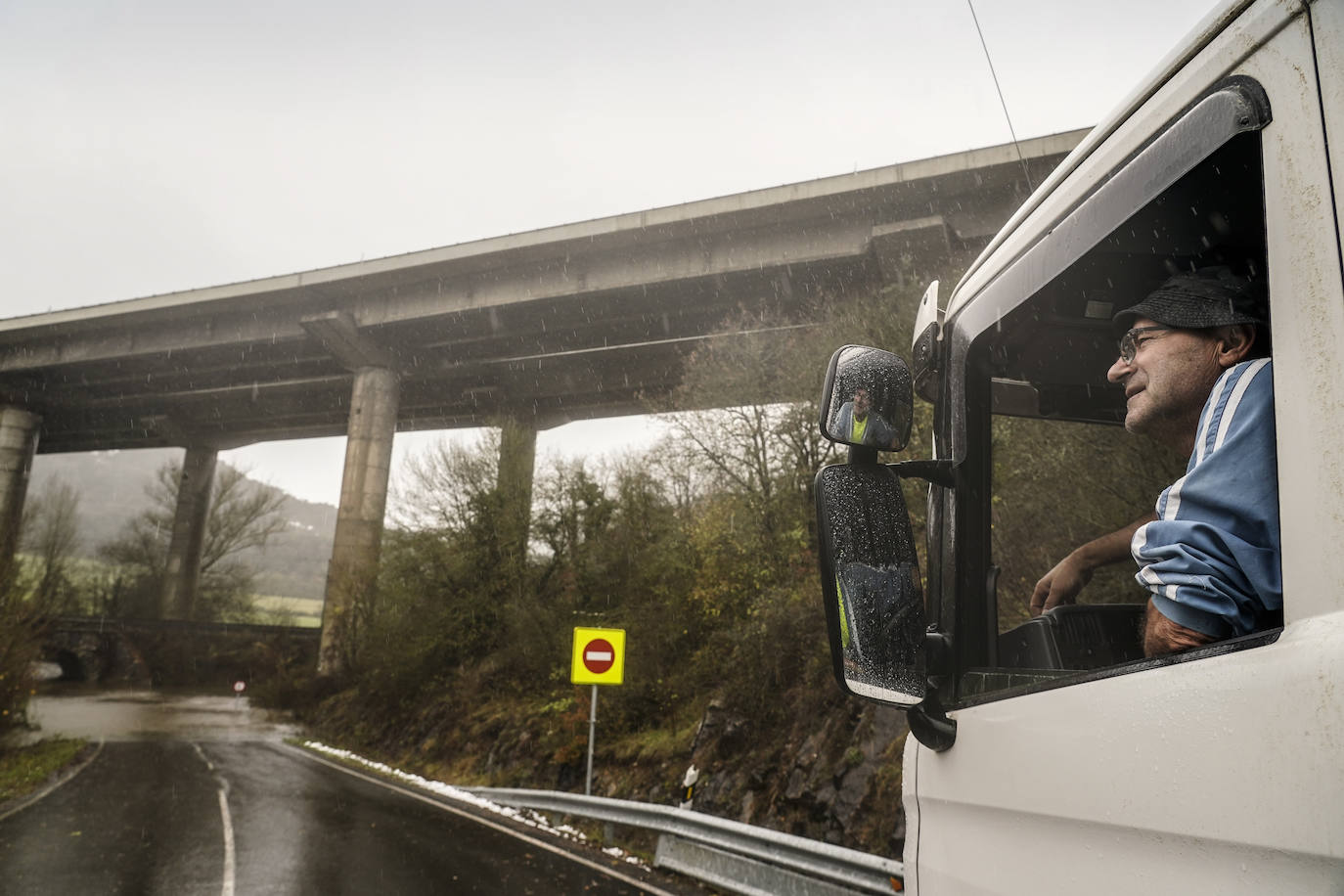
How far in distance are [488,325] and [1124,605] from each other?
28107 mm

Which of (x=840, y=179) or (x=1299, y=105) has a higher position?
(x=840, y=179)

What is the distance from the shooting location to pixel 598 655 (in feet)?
50.0

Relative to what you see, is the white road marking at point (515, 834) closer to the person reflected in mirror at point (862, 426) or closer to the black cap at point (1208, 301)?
the person reflected in mirror at point (862, 426)

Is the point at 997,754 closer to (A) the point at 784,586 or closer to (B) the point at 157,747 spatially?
(A) the point at 784,586

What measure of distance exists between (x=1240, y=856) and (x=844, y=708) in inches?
529

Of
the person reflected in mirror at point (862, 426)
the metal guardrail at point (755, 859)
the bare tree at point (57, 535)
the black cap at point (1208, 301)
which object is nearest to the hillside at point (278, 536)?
the bare tree at point (57, 535)

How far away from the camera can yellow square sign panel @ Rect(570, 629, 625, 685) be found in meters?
15.0

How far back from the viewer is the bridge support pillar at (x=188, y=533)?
173 feet

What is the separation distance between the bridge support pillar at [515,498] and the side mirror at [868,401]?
26158mm

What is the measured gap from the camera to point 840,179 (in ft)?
68.4

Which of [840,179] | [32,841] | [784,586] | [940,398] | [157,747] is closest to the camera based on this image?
[940,398]

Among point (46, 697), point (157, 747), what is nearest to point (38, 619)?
point (157, 747)

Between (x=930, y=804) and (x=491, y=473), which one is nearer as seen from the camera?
(x=930, y=804)

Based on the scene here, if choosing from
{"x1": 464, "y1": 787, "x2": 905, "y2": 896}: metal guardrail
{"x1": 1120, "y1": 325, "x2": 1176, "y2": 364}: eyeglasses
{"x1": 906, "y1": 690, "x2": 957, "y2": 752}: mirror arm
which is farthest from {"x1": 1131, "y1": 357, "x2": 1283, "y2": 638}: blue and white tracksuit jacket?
{"x1": 464, "y1": 787, "x2": 905, "y2": 896}: metal guardrail
